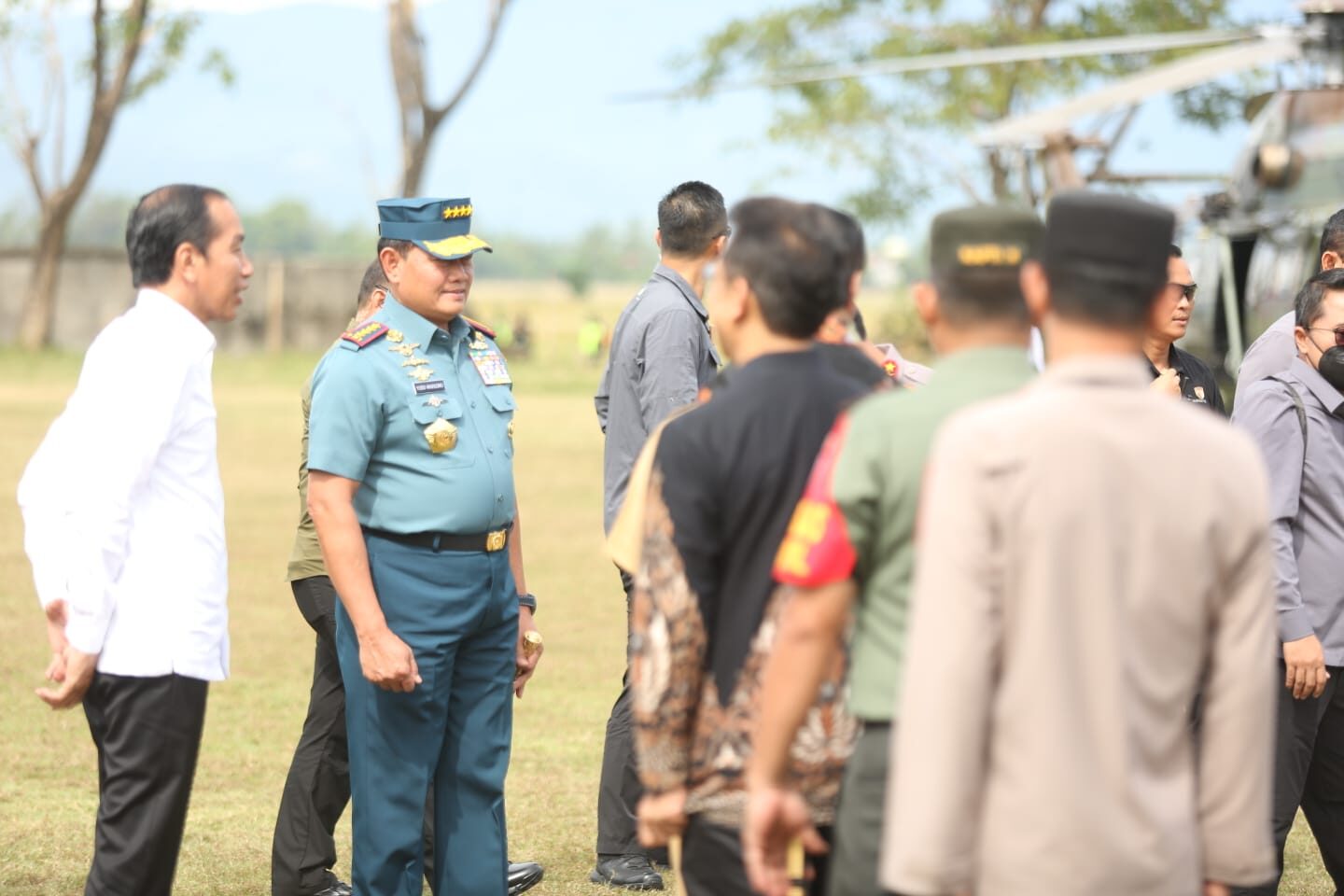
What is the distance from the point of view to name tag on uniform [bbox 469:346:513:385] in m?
4.56

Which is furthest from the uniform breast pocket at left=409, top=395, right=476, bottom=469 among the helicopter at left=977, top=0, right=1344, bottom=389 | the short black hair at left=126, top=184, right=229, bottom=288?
the helicopter at left=977, top=0, right=1344, bottom=389

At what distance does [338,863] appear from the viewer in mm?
5621

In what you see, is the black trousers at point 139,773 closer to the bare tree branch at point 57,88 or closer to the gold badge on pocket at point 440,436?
the gold badge on pocket at point 440,436

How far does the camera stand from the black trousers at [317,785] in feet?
16.6

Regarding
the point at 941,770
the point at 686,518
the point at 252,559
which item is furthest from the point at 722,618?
the point at 252,559

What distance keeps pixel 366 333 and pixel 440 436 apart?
325 millimetres

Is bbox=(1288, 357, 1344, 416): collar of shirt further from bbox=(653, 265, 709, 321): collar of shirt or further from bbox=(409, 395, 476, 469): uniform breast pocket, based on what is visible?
bbox=(409, 395, 476, 469): uniform breast pocket

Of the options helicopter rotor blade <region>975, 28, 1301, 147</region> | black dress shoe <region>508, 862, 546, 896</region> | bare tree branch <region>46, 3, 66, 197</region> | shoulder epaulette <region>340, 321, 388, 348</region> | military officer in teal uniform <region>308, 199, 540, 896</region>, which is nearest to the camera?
military officer in teal uniform <region>308, 199, 540, 896</region>

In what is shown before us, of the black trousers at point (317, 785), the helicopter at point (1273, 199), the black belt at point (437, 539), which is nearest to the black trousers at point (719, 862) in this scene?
the black belt at point (437, 539)

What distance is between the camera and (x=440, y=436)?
A: 431 cm

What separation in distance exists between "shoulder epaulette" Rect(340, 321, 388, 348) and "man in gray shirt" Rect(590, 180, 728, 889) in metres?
1.05

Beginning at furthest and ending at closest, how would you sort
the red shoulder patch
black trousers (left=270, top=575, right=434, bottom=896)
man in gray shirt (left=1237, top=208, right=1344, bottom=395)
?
1. black trousers (left=270, top=575, right=434, bottom=896)
2. man in gray shirt (left=1237, top=208, right=1344, bottom=395)
3. the red shoulder patch

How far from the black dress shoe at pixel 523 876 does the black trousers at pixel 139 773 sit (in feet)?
5.33

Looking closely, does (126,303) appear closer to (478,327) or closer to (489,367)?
(478,327)
